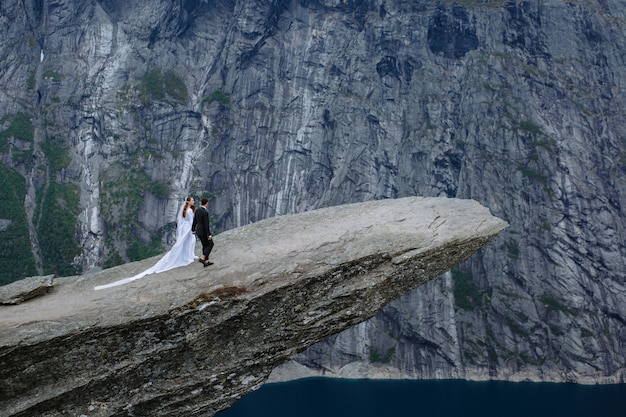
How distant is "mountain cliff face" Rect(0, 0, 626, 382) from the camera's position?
483 feet

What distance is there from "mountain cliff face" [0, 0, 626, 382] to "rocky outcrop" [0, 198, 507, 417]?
132682 mm

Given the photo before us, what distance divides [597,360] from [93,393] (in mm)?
144807

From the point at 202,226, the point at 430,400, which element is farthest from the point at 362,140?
the point at 202,226

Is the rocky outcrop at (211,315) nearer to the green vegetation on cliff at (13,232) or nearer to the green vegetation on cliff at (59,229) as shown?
the green vegetation on cliff at (13,232)

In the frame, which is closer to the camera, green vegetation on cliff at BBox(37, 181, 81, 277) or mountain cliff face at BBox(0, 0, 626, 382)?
mountain cliff face at BBox(0, 0, 626, 382)

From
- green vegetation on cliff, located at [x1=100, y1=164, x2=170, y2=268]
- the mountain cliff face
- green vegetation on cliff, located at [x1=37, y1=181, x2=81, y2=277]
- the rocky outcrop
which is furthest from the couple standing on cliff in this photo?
green vegetation on cliff, located at [x1=37, y1=181, x2=81, y2=277]

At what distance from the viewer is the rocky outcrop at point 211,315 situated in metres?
16.2

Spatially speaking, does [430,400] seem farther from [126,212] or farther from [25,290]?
[126,212]

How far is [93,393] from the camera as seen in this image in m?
16.6

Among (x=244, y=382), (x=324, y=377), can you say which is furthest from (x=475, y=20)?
(x=244, y=382)

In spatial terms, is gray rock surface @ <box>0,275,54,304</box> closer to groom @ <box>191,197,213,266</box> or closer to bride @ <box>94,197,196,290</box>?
bride @ <box>94,197,196,290</box>

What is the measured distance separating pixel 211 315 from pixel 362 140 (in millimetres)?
156356

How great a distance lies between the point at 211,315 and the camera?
17750 mm

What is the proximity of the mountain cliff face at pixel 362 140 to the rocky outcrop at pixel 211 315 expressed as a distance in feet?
435
